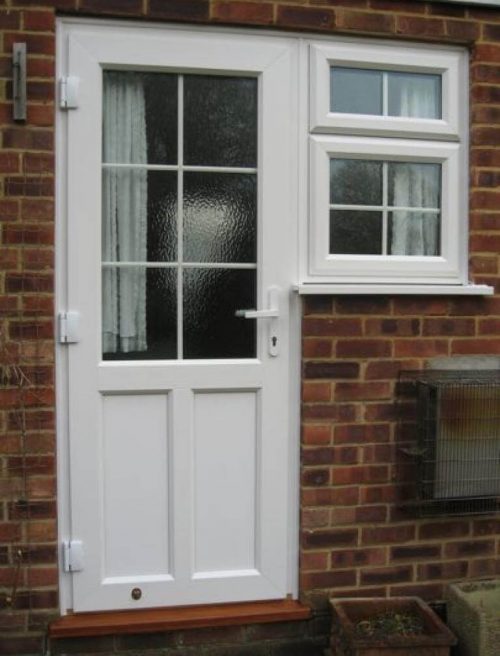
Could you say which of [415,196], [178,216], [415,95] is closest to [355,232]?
[415,196]

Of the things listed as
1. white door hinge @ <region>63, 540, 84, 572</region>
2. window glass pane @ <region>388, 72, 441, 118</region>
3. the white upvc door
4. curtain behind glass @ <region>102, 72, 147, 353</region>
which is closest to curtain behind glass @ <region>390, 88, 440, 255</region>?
window glass pane @ <region>388, 72, 441, 118</region>

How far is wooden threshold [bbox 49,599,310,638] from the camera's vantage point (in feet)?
9.54

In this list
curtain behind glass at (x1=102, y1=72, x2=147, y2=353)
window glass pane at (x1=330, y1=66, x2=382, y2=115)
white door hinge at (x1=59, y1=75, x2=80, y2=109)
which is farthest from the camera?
window glass pane at (x1=330, y1=66, x2=382, y2=115)

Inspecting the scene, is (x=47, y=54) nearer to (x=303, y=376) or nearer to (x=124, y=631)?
(x=303, y=376)

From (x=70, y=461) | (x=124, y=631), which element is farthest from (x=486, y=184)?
(x=124, y=631)

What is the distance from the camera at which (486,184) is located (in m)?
3.17

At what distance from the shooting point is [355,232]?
314 centimetres

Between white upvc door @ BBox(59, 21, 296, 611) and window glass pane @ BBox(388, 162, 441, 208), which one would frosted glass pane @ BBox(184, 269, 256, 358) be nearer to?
white upvc door @ BBox(59, 21, 296, 611)

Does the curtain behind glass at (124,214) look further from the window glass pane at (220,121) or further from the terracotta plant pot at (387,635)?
the terracotta plant pot at (387,635)

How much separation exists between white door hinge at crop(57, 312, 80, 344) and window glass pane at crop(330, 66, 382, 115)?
55.9 inches

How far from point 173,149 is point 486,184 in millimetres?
1388

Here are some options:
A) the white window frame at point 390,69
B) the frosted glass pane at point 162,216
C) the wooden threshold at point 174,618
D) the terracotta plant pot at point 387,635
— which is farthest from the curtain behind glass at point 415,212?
the wooden threshold at point 174,618

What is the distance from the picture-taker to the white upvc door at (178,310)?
292 cm

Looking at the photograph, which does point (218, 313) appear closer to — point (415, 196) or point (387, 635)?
point (415, 196)
